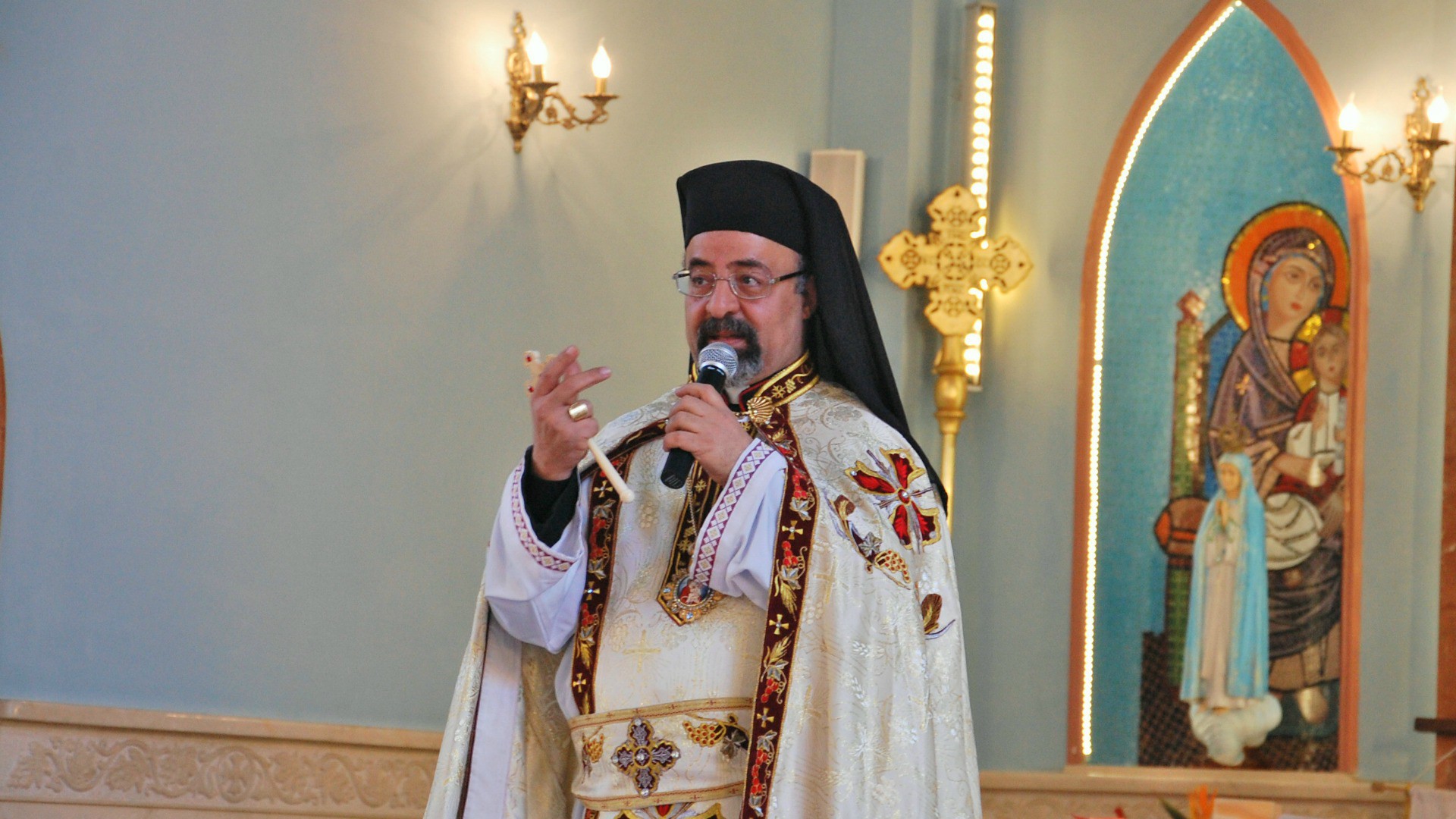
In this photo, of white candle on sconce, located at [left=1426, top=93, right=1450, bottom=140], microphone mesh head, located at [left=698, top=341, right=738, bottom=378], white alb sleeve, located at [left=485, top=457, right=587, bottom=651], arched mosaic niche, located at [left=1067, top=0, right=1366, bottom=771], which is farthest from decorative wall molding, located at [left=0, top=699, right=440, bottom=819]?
white candle on sconce, located at [left=1426, top=93, right=1450, bottom=140]

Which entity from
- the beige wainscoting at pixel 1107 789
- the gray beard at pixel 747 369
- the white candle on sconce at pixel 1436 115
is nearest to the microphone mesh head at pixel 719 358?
the gray beard at pixel 747 369

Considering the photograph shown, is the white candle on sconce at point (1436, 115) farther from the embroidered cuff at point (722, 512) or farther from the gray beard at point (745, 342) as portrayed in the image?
the embroidered cuff at point (722, 512)

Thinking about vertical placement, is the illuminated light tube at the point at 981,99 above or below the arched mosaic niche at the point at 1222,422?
above

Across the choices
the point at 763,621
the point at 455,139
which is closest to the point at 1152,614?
the point at 455,139

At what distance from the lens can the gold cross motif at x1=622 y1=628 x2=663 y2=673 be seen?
10.1 ft

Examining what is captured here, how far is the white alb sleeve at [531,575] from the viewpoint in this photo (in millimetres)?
3076

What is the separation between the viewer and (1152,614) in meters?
6.14

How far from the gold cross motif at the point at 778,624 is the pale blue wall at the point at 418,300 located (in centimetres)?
234

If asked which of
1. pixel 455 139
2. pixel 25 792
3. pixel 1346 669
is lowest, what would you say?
pixel 25 792

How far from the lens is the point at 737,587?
9.96 feet

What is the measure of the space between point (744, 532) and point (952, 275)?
10.2 feet

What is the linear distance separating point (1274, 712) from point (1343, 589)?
497mm

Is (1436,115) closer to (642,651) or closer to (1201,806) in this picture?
(1201,806)

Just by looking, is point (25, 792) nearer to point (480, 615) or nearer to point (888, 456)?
point (480, 615)
